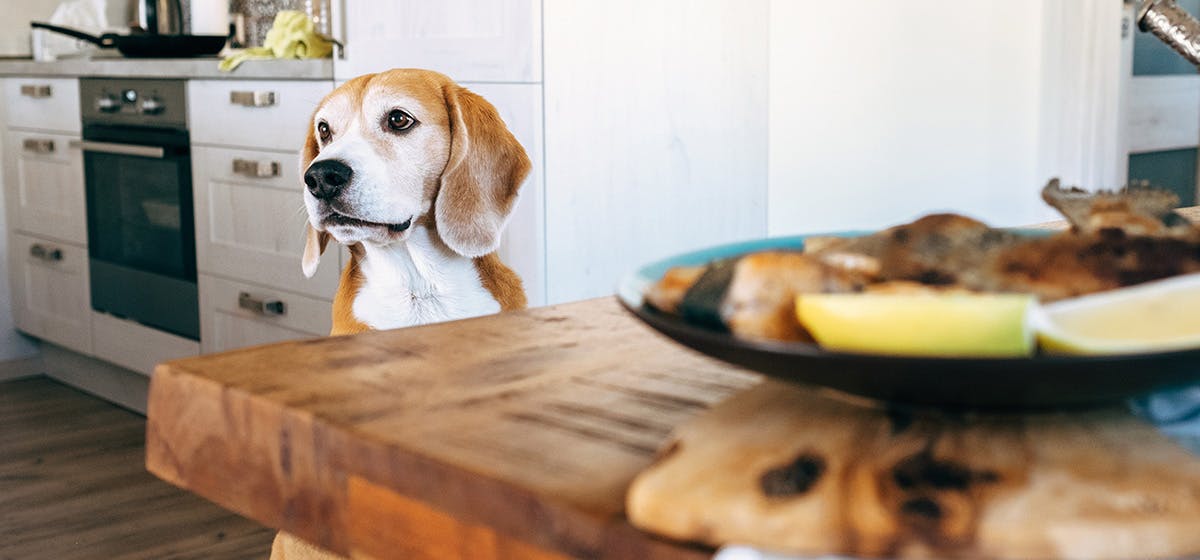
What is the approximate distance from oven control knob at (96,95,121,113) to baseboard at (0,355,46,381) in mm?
1137

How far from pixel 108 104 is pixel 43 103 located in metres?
0.48

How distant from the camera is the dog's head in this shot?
1.86 metres

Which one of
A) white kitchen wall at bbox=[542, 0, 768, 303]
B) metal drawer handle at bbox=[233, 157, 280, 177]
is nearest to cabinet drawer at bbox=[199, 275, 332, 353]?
metal drawer handle at bbox=[233, 157, 280, 177]

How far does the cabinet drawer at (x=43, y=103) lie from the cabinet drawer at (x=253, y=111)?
732mm

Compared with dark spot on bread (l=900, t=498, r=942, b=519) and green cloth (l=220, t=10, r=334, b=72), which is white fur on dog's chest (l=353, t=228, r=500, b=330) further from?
dark spot on bread (l=900, t=498, r=942, b=519)

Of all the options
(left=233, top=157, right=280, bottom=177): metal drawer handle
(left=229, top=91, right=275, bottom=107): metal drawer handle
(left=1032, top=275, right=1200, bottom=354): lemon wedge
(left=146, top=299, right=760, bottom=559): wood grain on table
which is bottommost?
(left=233, top=157, right=280, bottom=177): metal drawer handle

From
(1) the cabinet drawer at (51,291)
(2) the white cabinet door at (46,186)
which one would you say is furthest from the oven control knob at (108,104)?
(1) the cabinet drawer at (51,291)

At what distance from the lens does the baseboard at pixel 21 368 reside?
13.9 ft

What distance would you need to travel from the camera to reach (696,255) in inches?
29.5

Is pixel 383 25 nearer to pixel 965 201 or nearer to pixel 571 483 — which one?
pixel 965 201

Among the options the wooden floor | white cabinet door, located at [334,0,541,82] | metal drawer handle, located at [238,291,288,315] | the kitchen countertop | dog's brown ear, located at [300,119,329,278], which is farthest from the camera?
metal drawer handle, located at [238,291,288,315]

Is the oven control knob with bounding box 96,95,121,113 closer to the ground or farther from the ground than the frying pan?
closer to the ground

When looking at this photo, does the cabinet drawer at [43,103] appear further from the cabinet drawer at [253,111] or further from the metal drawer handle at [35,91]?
the cabinet drawer at [253,111]

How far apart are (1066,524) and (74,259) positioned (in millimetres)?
3950
